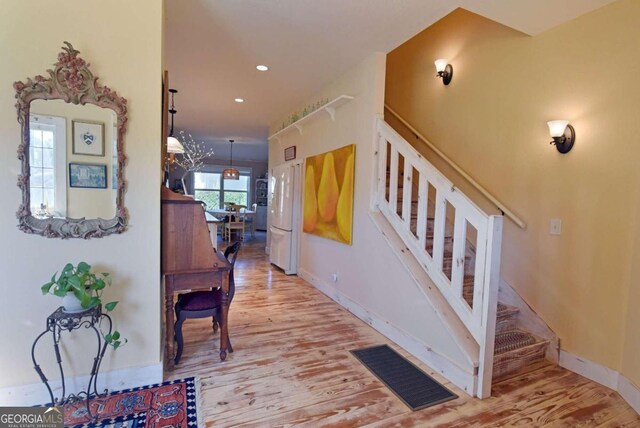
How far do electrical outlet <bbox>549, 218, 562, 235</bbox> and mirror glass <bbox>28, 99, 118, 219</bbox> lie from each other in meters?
3.25

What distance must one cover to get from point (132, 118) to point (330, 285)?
2.93 metres

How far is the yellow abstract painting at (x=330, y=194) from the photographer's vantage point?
3.65 m

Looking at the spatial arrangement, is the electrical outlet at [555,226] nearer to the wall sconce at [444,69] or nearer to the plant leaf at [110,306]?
the wall sconce at [444,69]

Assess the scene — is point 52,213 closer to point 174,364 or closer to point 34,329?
point 34,329

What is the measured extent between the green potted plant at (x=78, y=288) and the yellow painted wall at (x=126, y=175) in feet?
0.49

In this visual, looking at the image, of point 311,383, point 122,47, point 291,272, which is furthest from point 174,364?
point 291,272

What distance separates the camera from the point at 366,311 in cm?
332

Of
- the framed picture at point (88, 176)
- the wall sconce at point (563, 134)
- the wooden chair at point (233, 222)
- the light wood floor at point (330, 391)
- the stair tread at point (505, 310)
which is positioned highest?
the wall sconce at point (563, 134)

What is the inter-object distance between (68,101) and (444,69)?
3492mm

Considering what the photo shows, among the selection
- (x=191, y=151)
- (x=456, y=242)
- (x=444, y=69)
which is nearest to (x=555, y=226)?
(x=456, y=242)

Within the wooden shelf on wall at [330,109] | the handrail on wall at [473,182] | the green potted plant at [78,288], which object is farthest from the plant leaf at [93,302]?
the handrail on wall at [473,182]

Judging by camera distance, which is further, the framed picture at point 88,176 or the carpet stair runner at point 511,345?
the carpet stair runner at point 511,345

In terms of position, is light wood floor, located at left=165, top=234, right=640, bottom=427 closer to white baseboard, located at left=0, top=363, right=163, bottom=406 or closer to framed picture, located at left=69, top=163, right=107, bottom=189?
white baseboard, located at left=0, top=363, right=163, bottom=406

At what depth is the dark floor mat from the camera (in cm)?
205
